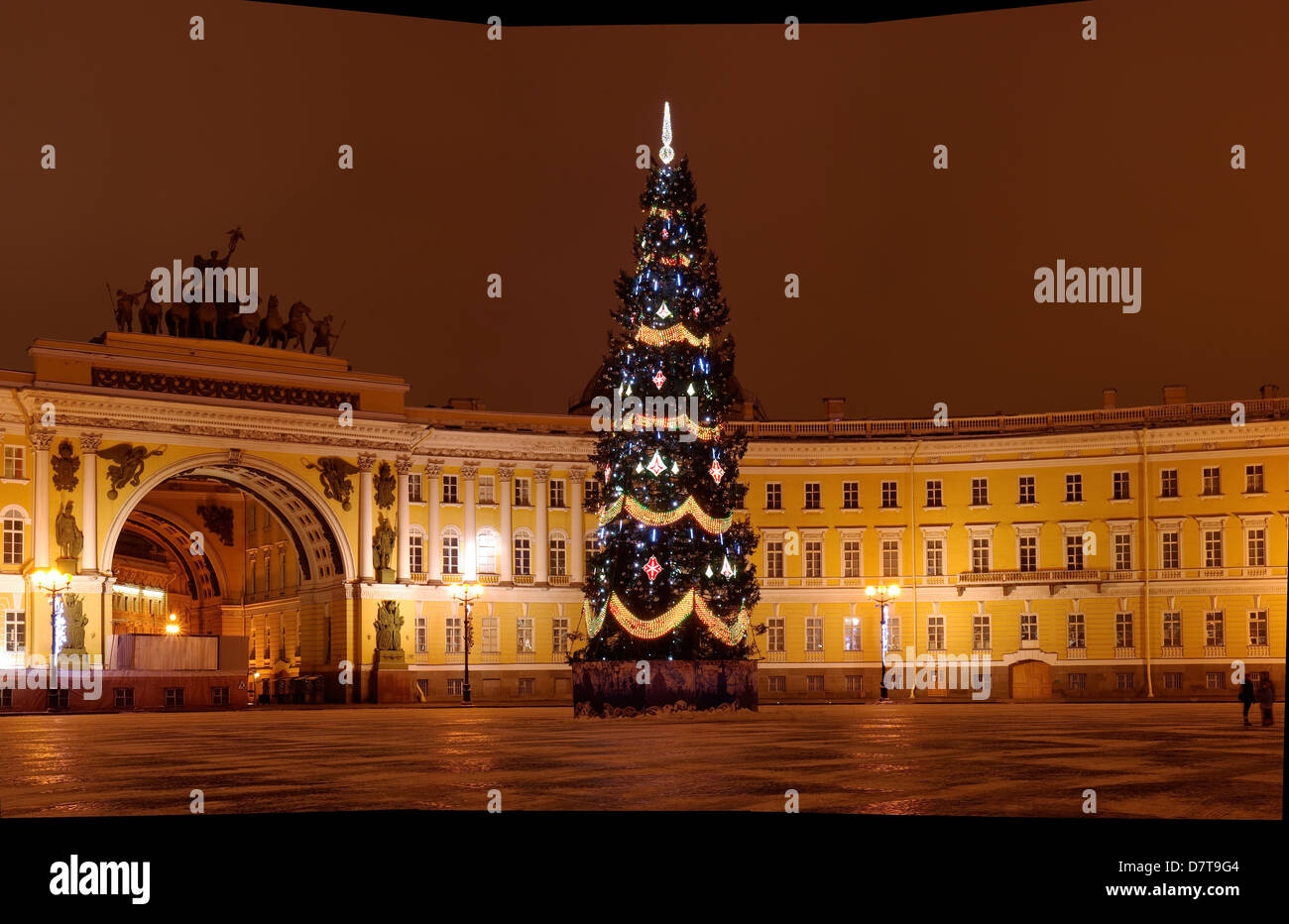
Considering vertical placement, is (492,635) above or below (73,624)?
below

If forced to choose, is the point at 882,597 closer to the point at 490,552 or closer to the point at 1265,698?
the point at 490,552

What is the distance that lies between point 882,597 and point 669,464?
28.3 metres

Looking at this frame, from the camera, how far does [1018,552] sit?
68500 millimetres

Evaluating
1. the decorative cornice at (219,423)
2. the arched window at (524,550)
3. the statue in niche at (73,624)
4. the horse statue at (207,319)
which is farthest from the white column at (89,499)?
the arched window at (524,550)

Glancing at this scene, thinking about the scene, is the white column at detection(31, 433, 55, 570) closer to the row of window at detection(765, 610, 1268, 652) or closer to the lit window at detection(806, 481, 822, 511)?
the row of window at detection(765, 610, 1268, 652)

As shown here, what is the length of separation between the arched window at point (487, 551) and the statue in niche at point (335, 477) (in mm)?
6227

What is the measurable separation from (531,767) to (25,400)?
43.0m

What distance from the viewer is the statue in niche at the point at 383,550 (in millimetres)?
66125

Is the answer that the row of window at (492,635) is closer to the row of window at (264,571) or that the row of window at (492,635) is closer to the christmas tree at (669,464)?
the row of window at (264,571)

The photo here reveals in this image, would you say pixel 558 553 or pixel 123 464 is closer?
pixel 123 464

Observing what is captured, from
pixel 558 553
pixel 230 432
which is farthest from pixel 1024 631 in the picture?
pixel 230 432

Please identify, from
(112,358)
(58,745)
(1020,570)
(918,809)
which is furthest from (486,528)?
(918,809)

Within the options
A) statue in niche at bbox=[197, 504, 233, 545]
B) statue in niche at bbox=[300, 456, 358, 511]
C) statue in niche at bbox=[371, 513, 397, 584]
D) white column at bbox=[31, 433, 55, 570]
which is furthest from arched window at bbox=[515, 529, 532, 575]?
white column at bbox=[31, 433, 55, 570]

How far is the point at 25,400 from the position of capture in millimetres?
58062
